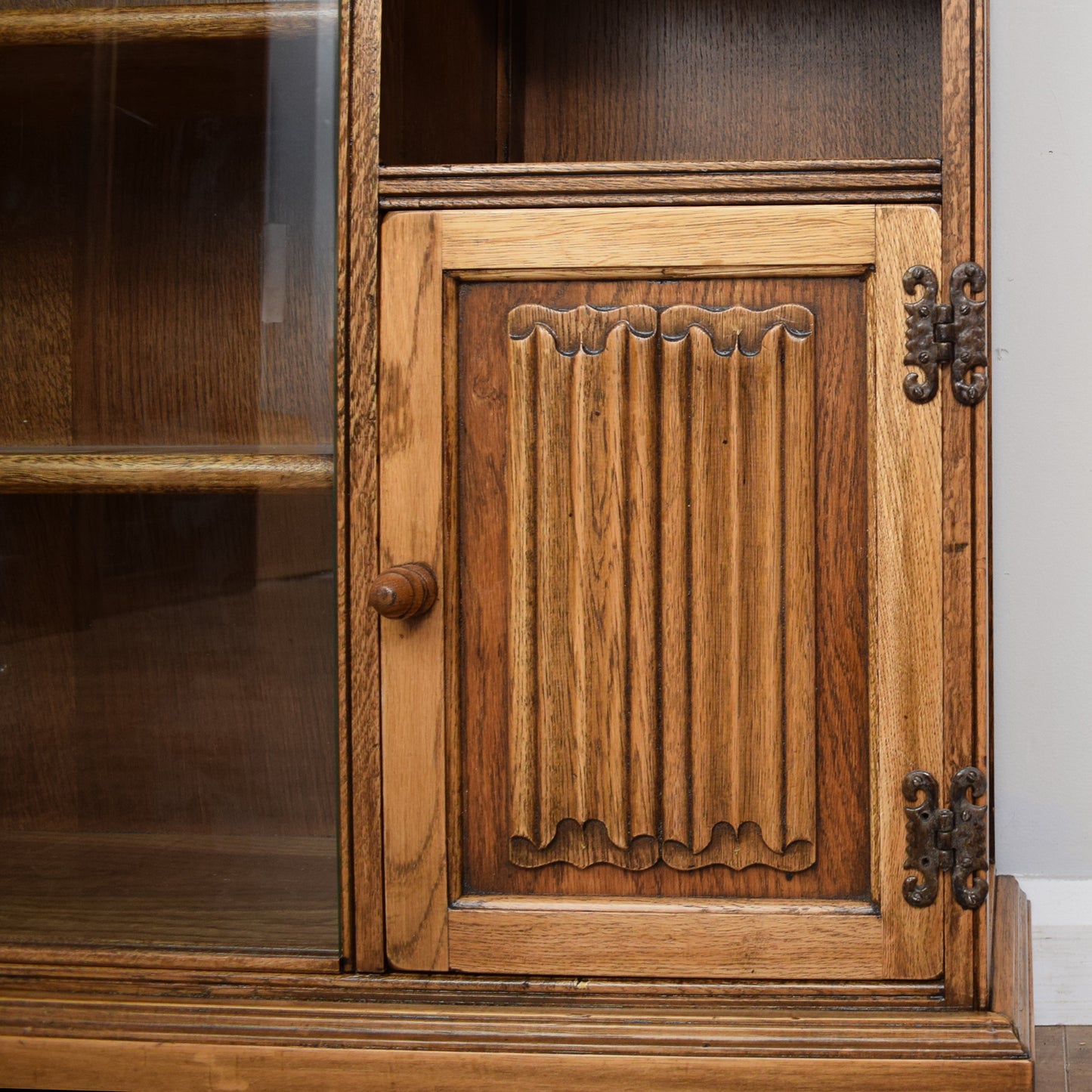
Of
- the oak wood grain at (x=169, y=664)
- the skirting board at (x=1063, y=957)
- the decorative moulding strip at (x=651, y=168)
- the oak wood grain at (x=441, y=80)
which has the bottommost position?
the skirting board at (x=1063, y=957)

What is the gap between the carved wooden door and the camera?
26.2 inches

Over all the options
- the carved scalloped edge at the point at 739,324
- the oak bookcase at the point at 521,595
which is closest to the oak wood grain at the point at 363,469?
the oak bookcase at the point at 521,595

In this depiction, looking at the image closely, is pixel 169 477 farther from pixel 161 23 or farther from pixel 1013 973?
pixel 1013 973

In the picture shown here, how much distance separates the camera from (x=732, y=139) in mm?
945

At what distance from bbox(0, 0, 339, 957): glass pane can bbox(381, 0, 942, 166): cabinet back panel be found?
248 millimetres

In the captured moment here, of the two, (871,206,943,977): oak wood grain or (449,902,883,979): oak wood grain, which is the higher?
(871,206,943,977): oak wood grain

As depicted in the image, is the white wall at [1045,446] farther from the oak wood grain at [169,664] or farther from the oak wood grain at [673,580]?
the oak wood grain at [169,664]

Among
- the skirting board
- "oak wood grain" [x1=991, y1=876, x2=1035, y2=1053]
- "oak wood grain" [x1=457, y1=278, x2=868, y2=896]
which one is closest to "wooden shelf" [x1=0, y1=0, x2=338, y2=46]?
"oak wood grain" [x1=457, y1=278, x2=868, y2=896]

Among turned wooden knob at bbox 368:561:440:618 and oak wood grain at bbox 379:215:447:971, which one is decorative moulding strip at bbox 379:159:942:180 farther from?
turned wooden knob at bbox 368:561:440:618

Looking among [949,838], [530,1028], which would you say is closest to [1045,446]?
[949,838]

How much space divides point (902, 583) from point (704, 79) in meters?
0.54

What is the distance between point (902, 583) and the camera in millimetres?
662

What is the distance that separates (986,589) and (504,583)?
31 cm

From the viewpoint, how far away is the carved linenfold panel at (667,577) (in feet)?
2.20
